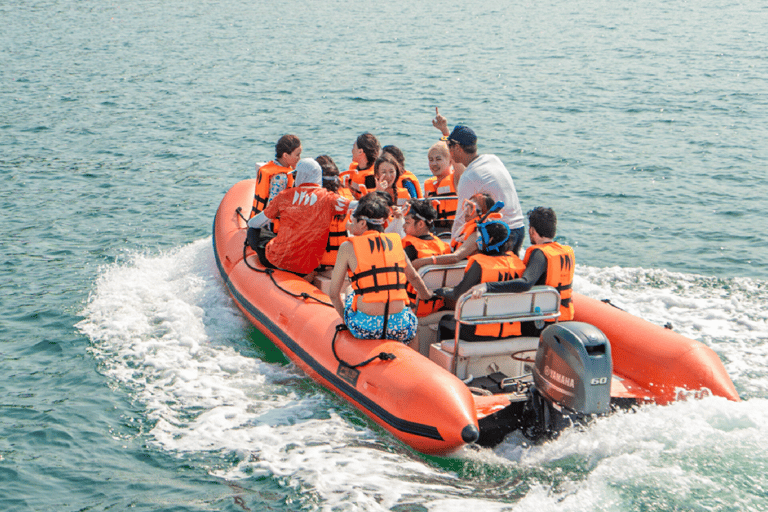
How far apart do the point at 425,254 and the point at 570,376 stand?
1.60 m

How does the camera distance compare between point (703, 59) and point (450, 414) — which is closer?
point (450, 414)

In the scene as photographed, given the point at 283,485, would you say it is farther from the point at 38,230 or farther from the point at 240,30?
the point at 240,30

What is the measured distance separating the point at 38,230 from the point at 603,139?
31.2 feet

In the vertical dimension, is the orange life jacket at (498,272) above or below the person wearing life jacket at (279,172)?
below

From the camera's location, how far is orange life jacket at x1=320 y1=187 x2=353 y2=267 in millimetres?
6445

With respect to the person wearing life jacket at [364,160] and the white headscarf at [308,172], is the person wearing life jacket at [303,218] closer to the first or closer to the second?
the white headscarf at [308,172]

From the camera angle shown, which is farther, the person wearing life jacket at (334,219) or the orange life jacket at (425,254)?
the person wearing life jacket at (334,219)

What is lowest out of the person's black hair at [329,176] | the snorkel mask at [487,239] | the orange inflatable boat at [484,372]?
the orange inflatable boat at [484,372]

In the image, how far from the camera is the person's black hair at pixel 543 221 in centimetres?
486

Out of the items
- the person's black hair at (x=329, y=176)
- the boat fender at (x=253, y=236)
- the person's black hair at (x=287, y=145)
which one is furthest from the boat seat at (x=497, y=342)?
the person's black hair at (x=287, y=145)

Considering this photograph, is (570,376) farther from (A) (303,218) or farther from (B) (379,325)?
(A) (303,218)

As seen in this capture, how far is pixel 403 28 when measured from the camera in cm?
2811

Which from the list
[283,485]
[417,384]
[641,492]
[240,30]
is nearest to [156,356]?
[283,485]

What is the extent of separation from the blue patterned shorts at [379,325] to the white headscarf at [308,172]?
1.37 metres
